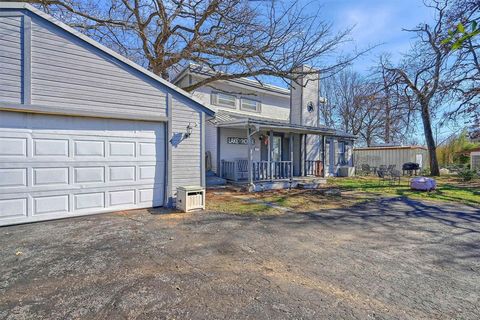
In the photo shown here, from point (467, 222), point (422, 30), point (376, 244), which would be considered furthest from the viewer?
point (422, 30)

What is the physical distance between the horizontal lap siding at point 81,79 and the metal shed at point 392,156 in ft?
72.3

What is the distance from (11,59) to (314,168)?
44.8 feet

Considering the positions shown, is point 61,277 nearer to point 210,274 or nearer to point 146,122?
point 210,274

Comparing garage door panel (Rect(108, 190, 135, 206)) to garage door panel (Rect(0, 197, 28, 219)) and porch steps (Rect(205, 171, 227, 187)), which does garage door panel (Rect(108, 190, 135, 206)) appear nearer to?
garage door panel (Rect(0, 197, 28, 219))

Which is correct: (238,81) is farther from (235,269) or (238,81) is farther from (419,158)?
(419,158)

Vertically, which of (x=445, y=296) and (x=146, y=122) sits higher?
(x=146, y=122)

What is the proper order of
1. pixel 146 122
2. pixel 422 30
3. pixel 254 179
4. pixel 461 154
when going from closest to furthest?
pixel 146 122, pixel 254 179, pixel 422 30, pixel 461 154

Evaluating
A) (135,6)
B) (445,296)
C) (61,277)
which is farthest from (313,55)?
(61,277)

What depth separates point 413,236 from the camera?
5.61 m

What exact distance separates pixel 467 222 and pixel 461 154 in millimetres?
28435

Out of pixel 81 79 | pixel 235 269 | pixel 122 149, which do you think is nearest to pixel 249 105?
pixel 122 149

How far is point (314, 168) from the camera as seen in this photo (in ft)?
50.4

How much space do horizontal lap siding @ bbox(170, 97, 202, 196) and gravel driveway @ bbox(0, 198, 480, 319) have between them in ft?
6.04

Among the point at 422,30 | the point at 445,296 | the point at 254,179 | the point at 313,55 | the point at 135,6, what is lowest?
the point at 445,296
